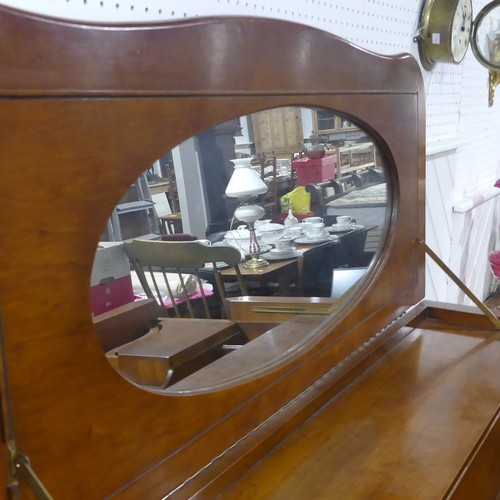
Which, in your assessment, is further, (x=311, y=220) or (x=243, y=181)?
(x=311, y=220)

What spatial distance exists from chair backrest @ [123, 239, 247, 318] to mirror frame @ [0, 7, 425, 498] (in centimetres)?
10

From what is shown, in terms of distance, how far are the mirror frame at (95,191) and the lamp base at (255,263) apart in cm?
14

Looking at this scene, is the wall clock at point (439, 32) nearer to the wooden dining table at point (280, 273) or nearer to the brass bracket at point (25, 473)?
the wooden dining table at point (280, 273)

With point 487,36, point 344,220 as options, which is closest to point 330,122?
point 344,220

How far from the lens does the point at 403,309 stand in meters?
1.04

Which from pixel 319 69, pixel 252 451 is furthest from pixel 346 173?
pixel 252 451

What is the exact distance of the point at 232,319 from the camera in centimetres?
73

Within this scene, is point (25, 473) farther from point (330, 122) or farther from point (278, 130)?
point (330, 122)

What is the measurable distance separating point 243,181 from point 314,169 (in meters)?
0.17

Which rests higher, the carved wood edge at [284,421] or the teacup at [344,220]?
the teacup at [344,220]

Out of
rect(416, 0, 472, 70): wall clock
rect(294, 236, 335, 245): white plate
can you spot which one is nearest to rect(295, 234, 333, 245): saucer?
rect(294, 236, 335, 245): white plate

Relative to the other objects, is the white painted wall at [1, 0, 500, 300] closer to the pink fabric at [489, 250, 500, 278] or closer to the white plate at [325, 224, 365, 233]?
the pink fabric at [489, 250, 500, 278]

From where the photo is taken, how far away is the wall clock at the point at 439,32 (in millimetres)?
1306

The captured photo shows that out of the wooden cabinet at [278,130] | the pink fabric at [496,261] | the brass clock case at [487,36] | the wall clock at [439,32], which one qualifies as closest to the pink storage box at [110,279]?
the wooden cabinet at [278,130]
